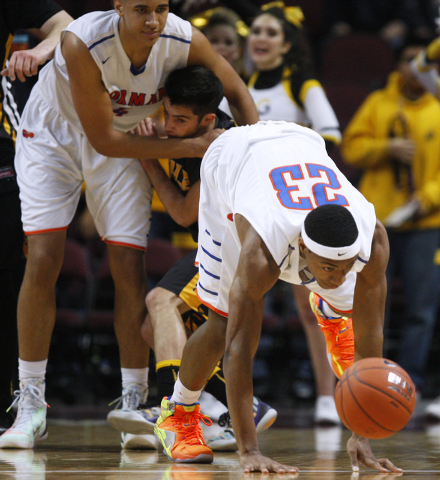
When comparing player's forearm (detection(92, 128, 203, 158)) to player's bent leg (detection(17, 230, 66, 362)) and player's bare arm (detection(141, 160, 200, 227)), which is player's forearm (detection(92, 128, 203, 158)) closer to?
player's bare arm (detection(141, 160, 200, 227))

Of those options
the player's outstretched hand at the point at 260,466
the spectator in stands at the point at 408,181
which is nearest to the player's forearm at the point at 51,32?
the player's outstretched hand at the point at 260,466

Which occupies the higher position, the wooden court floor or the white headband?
the white headband

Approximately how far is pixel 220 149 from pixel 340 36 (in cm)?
504

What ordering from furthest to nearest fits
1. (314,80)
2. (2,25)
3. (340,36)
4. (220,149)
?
(340,36), (314,80), (2,25), (220,149)

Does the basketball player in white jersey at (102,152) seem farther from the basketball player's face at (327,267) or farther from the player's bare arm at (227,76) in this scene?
the basketball player's face at (327,267)

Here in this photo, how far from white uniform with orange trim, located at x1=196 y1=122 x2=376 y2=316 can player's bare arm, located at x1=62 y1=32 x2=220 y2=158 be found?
34cm

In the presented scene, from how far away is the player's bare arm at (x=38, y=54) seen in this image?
10.5 feet

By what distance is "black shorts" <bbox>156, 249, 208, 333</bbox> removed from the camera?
353 cm

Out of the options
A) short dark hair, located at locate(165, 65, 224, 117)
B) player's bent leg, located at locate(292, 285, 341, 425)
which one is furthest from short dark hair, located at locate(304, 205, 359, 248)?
player's bent leg, located at locate(292, 285, 341, 425)

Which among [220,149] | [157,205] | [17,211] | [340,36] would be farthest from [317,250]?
[340,36]

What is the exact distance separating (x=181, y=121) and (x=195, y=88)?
0.18m

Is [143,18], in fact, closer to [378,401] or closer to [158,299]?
[158,299]

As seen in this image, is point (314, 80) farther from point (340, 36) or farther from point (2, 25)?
point (340, 36)

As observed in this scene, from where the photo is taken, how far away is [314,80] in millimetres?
4777
